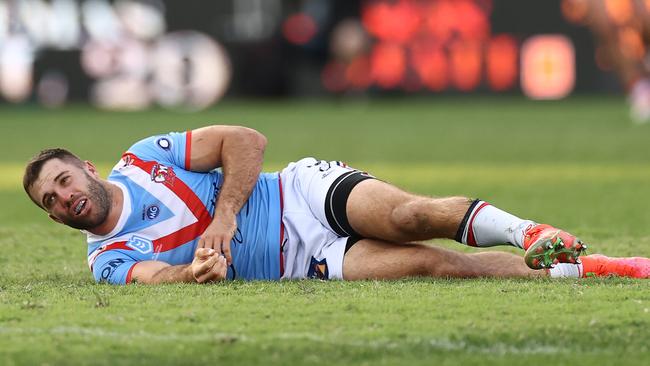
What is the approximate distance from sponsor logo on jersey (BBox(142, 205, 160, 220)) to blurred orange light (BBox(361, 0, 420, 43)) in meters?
18.9

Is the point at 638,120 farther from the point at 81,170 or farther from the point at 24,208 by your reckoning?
the point at 81,170

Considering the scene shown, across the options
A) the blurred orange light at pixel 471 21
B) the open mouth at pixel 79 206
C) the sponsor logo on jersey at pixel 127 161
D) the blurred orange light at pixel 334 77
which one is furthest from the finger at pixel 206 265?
the blurred orange light at pixel 334 77

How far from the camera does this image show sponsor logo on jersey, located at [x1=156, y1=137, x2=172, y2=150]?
20.7ft

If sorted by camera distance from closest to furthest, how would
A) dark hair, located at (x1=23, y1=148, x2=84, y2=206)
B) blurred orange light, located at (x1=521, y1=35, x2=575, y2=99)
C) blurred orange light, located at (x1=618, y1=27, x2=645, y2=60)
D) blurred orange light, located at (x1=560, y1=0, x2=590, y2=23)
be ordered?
dark hair, located at (x1=23, y1=148, x2=84, y2=206) < blurred orange light, located at (x1=618, y1=27, x2=645, y2=60) < blurred orange light, located at (x1=560, y1=0, x2=590, y2=23) < blurred orange light, located at (x1=521, y1=35, x2=575, y2=99)

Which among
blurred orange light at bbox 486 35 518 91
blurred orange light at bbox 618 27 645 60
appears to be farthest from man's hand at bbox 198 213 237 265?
blurred orange light at bbox 486 35 518 91

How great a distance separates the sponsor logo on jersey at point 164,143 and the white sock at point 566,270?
1859 mm

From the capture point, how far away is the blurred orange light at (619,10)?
19047mm

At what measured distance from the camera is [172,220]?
6020mm

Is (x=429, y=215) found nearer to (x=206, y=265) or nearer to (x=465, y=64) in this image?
(x=206, y=265)

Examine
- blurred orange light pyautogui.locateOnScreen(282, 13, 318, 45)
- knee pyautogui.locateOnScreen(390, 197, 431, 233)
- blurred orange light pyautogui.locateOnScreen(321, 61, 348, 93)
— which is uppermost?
knee pyautogui.locateOnScreen(390, 197, 431, 233)

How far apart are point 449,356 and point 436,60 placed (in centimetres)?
2073

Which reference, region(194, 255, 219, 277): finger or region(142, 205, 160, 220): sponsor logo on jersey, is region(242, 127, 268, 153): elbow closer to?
region(142, 205, 160, 220): sponsor logo on jersey

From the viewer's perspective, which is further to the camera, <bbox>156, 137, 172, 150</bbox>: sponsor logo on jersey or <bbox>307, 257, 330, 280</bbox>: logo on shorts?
<bbox>156, 137, 172, 150</bbox>: sponsor logo on jersey

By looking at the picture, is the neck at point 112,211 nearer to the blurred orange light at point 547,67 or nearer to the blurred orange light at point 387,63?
the blurred orange light at point 387,63
